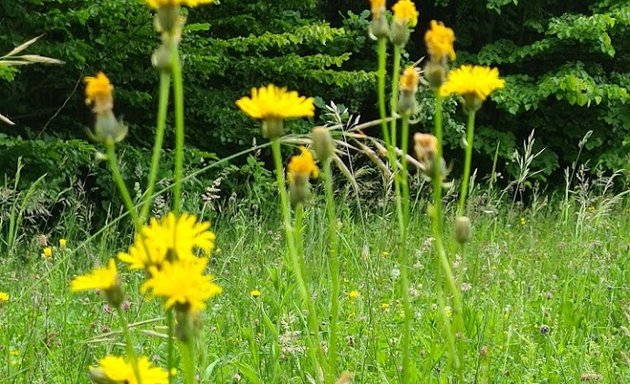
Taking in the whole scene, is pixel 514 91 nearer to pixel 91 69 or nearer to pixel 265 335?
pixel 91 69

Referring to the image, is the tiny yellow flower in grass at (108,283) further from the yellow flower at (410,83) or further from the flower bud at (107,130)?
the yellow flower at (410,83)

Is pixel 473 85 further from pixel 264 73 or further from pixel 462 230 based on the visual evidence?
pixel 264 73

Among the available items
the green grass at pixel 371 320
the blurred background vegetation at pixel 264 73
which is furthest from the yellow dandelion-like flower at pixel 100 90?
the blurred background vegetation at pixel 264 73

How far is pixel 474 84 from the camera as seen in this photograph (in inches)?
30.3

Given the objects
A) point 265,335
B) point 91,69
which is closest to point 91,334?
point 265,335

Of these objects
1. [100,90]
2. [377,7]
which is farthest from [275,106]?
[377,7]

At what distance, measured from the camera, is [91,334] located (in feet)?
5.54

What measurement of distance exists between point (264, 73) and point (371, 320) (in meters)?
5.01

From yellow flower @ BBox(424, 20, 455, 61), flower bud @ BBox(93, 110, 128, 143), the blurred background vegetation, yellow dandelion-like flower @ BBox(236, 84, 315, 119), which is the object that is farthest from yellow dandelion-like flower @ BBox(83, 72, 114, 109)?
the blurred background vegetation

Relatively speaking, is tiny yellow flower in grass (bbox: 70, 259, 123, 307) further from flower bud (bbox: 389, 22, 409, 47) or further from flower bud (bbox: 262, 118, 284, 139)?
flower bud (bbox: 389, 22, 409, 47)

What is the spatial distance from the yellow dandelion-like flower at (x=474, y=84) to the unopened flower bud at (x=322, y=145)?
13 centimetres

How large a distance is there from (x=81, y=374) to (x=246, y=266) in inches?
39.4

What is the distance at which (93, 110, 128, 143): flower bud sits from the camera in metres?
0.59

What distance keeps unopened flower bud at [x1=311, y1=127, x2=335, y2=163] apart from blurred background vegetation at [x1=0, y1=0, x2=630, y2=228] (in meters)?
2.68
